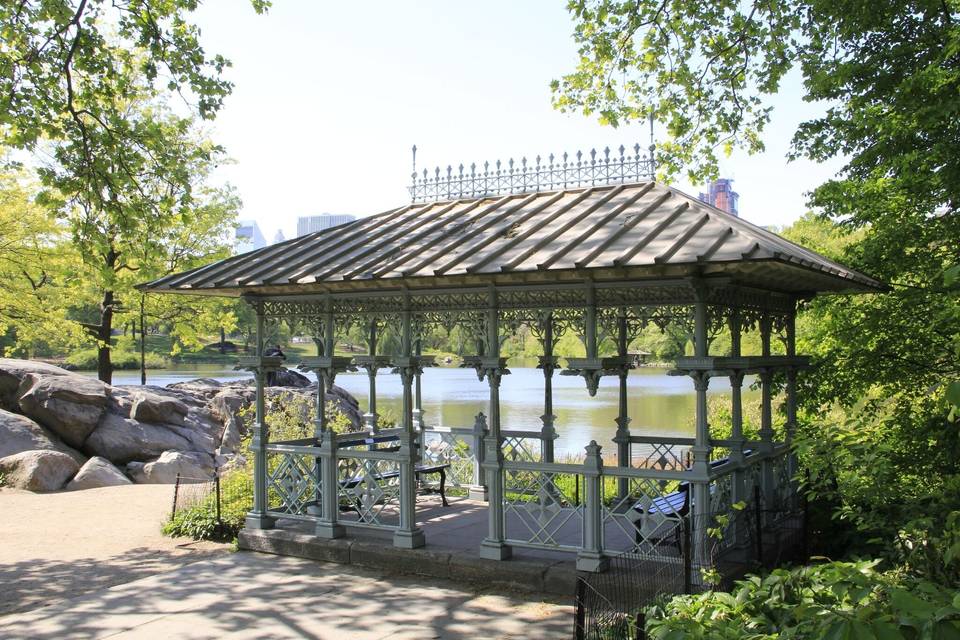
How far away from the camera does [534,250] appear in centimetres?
873

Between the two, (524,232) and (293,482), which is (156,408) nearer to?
(293,482)

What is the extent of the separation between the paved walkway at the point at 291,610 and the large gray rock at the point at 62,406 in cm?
986

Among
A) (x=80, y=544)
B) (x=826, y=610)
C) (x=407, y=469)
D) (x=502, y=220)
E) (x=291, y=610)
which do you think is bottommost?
(x=80, y=544)

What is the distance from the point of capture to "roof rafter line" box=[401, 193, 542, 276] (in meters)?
8.99

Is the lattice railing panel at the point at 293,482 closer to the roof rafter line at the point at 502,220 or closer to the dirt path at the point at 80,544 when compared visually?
the dirt path at the point at 80,544

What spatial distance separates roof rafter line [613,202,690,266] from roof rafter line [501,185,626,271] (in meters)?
1.05

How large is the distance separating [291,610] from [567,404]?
105ft

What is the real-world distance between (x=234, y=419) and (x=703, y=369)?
1524cm

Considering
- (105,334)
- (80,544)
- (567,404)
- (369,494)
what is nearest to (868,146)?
(369,494)

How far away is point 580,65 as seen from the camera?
13672 mm

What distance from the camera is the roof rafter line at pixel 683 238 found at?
7.56 metres

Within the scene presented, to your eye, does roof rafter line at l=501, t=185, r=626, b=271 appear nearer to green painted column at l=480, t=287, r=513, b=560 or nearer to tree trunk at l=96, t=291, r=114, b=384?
green painted column at l=480, t=287, r=513, b=560

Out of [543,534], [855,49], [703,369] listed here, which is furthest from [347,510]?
[855,49]

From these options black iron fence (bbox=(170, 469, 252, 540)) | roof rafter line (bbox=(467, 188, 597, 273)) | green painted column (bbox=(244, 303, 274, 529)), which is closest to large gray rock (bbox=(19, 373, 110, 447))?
black iron fence (bbox=(170, 469, 252, 540))
